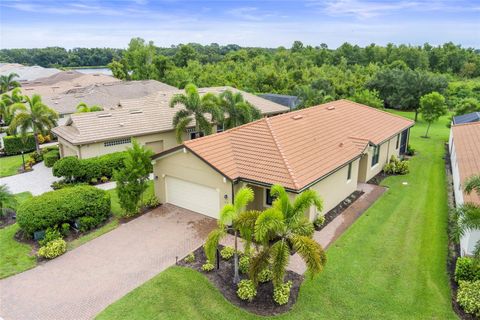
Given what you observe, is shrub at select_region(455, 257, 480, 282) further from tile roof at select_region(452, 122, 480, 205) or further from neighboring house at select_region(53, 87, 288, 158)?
neighboring house at select_region(53, 87, 288, 158)

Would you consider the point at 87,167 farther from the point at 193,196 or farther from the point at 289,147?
the point at 289,147

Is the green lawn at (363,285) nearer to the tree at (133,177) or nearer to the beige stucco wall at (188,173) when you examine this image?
the beige stucco wall at (188,173)

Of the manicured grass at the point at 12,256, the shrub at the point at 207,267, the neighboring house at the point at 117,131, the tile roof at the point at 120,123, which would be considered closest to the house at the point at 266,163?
the shrub at the point at 207,267

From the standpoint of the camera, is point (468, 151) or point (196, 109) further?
point (196, 109)

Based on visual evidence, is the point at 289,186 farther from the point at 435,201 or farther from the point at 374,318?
the point at 435,201

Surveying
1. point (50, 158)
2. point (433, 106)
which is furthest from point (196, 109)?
point (433, 106)

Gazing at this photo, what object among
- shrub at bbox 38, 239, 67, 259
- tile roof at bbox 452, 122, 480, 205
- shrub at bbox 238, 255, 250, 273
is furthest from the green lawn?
shrub at bbox 38, 239, 67, 259

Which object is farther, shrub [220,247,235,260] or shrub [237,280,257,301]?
shrub [220,247,235,260]
